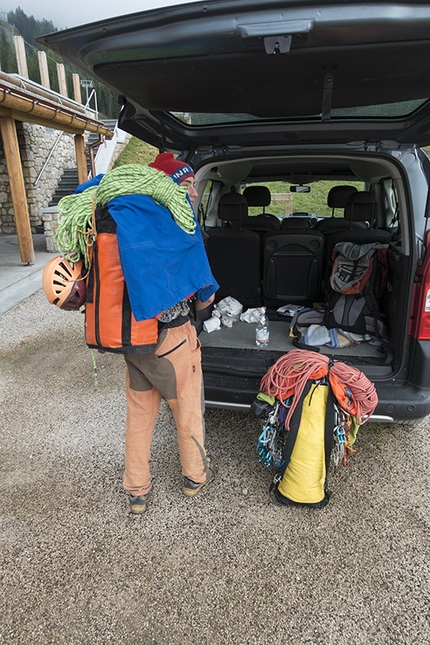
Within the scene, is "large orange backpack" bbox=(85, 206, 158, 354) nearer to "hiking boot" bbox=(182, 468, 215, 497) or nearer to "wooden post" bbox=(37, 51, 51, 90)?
"hiking boot" bbox=(182, 468, 215, 497)

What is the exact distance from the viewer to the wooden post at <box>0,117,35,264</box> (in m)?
7.19

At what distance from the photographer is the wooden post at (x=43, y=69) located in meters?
13.4

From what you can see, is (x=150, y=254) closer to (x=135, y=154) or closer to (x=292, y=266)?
(x=292, y=266)

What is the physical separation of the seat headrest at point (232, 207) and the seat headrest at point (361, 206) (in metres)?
0.91

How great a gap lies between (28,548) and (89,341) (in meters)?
1.01

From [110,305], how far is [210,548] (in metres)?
1.16

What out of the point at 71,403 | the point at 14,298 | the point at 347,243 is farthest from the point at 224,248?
the point at 14,298

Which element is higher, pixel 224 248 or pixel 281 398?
pixel 224 248

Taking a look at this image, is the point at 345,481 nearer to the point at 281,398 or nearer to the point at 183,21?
the point at 281,398

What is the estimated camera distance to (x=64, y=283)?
169 centimetres

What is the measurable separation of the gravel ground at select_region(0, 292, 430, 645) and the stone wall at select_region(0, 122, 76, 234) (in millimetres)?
9631

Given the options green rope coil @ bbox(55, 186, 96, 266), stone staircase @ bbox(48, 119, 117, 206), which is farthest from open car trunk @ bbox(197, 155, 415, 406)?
stone staircase @ bbox(48, 119, 117, 206)

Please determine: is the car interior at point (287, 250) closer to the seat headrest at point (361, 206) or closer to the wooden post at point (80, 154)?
the seat headrest at point (361, 206)

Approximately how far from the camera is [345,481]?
Result: 231 cm
